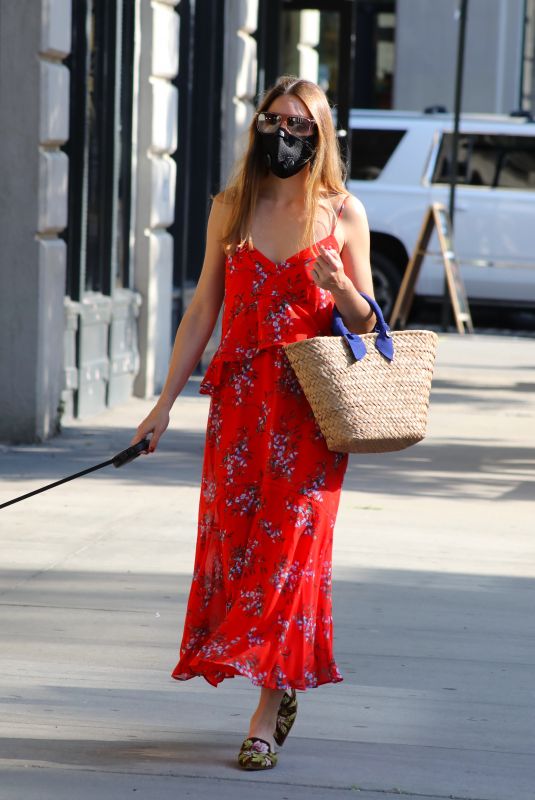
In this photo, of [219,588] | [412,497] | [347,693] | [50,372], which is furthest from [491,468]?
[219,588]

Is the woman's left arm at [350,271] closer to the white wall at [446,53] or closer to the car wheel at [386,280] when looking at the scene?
the car wheel at [386,280]

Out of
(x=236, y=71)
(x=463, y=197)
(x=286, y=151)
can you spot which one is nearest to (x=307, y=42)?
(x=463, y=197)

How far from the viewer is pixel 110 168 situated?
1120 centimetres

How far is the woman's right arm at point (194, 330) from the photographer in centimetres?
445

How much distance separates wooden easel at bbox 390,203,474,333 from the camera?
1652cm

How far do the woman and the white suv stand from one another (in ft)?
44.5

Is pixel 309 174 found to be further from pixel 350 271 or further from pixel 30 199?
pixel 30 199

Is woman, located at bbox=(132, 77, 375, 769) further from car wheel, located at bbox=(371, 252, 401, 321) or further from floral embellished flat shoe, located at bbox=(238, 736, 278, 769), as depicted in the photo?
car wheel, located at bbox=(371, 252, 401, 321)

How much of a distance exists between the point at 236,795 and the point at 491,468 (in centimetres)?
558

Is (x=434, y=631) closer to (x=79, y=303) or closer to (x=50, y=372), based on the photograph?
(x=50, y=372)

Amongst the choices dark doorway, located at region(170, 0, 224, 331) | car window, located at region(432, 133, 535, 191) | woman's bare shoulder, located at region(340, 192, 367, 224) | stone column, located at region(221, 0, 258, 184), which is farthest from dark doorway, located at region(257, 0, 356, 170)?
woman's bare shoulder, located at region(340, 192, 367, 224)

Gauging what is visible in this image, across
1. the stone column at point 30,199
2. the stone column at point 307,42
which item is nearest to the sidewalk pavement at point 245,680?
the stone column at point 30,199

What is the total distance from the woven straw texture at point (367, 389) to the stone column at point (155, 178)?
756cm

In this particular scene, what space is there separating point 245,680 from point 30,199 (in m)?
5.02
